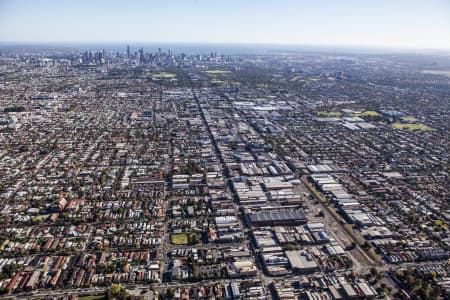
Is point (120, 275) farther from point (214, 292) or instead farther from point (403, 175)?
point (403, 175)

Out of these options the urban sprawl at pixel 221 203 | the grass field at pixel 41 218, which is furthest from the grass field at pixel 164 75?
the grass field at pixel 41 218

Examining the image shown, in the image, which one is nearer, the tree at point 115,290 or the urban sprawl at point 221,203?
the tree at point 115,290

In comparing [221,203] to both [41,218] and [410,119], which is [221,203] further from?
[410,119]

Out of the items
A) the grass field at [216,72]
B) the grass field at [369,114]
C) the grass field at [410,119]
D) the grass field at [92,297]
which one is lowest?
the grass field at [92,297]

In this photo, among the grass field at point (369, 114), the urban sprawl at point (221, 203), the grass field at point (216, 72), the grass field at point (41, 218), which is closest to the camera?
the urban sprawl at point (221, 203)

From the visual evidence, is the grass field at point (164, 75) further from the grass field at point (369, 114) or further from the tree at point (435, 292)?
the tree at point (435, 292)

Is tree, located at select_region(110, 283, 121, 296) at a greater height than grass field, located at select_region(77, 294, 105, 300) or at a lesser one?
greater

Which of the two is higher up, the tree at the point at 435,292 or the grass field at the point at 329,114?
the grass field at the point at 329,114

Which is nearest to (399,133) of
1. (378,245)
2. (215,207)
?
(378,245)

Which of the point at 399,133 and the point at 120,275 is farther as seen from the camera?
the point at 399,133

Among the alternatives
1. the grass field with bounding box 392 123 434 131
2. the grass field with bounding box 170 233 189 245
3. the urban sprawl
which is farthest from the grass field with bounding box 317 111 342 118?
the grass field with bounding box 170 233 189 245

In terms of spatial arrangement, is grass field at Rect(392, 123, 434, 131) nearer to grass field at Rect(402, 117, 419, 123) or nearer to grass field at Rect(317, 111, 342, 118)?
grass field at Rect(402, 117, 419, 123)
